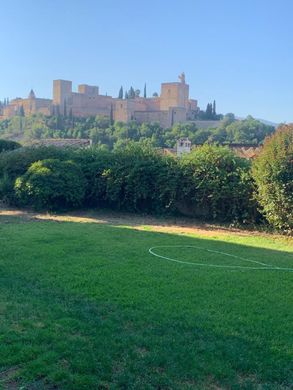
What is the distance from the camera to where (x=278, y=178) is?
11.2 m

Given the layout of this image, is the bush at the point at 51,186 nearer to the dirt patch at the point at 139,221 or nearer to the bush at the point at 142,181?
the dirt patch at the point at 139,221

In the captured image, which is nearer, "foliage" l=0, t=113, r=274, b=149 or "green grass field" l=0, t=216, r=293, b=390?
"green grass field" l=0, t=216, r=293, b=390

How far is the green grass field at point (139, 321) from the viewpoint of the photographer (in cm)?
336

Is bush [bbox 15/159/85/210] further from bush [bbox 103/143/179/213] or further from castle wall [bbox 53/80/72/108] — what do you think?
castle wall [bbox 53/80/72/108]

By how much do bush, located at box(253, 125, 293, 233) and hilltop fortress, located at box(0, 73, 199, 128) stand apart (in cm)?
9266

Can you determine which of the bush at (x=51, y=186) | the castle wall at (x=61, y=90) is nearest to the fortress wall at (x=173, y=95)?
the castle wall at (x=61, y=90)

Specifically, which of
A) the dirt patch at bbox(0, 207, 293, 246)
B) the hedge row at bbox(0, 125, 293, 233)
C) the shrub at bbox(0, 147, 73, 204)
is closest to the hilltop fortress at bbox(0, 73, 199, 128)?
the shrub at bbox(0, 147, 73, 204)

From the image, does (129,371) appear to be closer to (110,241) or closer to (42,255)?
(42,255)

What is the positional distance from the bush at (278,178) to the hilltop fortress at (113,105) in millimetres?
92665

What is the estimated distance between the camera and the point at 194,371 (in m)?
3.42

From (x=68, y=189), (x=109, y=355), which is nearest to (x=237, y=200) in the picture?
(x=68, y=189)

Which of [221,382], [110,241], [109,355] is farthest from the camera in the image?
[110,241]

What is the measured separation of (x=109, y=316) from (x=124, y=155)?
10087 mm

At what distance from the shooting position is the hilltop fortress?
108 metres
